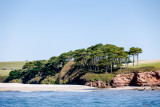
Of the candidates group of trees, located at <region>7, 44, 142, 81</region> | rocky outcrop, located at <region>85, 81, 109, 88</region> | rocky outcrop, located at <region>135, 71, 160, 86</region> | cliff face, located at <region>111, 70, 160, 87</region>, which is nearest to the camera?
rocky outcrop, located at <region>135, 71, 160, 86</region>

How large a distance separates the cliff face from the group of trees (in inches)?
466

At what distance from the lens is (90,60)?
9631 centimetres

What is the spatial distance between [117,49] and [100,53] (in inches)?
328

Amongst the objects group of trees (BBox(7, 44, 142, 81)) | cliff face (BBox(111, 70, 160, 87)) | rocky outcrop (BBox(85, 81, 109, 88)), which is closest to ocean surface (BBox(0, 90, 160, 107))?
cliff face (BBox(111, 70, 160, 87))

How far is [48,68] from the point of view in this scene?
112625 mm

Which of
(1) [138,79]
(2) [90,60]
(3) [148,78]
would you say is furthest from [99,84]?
(2) [90,60]

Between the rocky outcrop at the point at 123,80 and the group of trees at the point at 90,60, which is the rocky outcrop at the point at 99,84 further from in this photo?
the group of trees at the point at 90,60

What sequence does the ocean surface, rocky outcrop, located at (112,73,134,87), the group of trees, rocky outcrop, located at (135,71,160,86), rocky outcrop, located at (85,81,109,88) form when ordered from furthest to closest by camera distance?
the group of trees
rocky outcrop, located at (85,81,109,88)
rocky outcrop, located at (112,73,134,87)
rocky outcrop, located at (135,71,160,86)
the ocean surface

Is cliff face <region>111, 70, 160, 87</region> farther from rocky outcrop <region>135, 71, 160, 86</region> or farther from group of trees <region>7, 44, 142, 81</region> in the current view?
group of trees <region>7, 44, 142, 81</region>

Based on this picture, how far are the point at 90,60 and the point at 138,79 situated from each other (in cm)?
3415

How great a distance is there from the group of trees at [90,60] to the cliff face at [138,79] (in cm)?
Result: 1184

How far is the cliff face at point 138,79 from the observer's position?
65.8 m

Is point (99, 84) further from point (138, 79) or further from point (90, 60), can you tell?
point (90, 60)

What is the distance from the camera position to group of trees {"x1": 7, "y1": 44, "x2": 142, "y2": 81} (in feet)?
276
